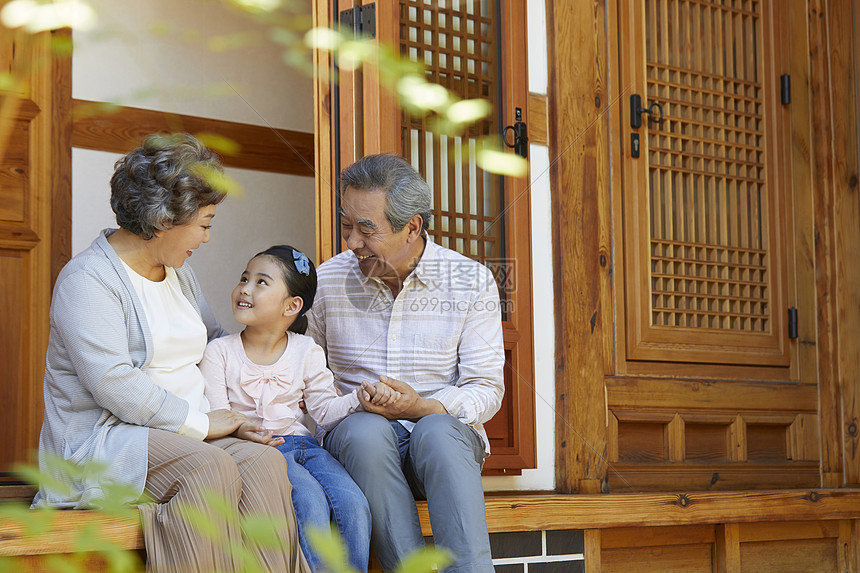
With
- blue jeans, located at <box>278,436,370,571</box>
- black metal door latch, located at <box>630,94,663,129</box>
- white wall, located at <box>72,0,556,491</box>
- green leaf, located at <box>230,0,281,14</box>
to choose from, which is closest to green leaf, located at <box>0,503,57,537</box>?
green leaf, located at <box>230,0,281,14</box>

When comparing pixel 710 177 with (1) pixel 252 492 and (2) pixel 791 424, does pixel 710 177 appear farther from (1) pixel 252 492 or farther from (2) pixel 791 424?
(1) pixel 252 492

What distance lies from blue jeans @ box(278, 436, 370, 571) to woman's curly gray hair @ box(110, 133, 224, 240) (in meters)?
0.57

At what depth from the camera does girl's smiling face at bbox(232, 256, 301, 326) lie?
207cm

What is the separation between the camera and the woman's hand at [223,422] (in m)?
1.87

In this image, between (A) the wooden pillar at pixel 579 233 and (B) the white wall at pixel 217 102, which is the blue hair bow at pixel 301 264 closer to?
(A) the wooden pillar at pixel 579 233

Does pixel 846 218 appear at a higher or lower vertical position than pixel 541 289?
higher

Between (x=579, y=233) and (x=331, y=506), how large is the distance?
4.71 ft

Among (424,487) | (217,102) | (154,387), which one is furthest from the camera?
(217,102)

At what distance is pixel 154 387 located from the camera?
179 centimetres

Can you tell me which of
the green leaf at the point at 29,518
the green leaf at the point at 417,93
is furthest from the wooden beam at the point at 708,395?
the green leaf at the point at 29,518

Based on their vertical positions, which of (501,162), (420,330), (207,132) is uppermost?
(207,132)

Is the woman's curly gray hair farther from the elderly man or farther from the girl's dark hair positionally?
the elderly man

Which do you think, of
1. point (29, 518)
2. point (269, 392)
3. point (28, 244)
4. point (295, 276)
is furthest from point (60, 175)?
point (29, 518)

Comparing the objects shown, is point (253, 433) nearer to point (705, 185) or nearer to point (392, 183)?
point (392, 183)
